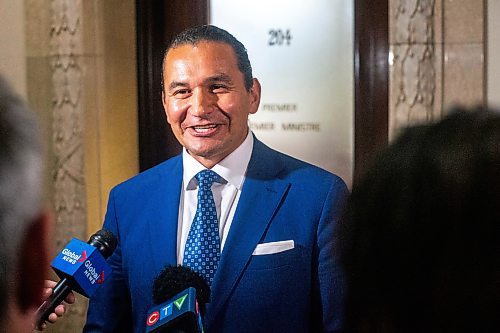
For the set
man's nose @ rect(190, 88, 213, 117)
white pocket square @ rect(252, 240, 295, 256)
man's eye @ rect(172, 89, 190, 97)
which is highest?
man's eye @ rect(172, 89, 190, 97)

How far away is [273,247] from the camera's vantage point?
1.79 m

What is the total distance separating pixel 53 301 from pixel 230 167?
24.4 inches

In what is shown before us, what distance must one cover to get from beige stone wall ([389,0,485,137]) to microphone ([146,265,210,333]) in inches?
41.9

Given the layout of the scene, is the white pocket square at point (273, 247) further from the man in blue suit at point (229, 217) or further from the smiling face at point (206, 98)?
the smiling face at point (206, 98)

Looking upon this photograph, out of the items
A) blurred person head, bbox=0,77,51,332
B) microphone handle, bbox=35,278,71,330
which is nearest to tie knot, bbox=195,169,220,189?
microphone handle, bbox=35,278,71,330

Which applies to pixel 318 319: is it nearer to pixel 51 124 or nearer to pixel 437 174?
pixel 437 174

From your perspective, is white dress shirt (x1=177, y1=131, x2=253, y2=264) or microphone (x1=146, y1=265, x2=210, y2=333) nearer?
microphone (x1=146, y1=265, x2=210, y2=333)

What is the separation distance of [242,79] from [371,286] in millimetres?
1207

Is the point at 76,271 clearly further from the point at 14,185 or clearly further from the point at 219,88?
the point at 14,185

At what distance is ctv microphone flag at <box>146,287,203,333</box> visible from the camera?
1362mm

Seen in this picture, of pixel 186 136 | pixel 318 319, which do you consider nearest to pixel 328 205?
pixel 318 319

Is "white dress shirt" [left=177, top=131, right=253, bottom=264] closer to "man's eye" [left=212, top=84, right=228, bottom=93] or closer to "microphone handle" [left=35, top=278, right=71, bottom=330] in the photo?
"man's eye" [left=212, top=84, right=228, bottom=93]

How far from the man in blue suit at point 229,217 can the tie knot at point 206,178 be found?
16 millimetres

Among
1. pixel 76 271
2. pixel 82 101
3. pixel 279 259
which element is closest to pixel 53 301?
pixel 76 271
